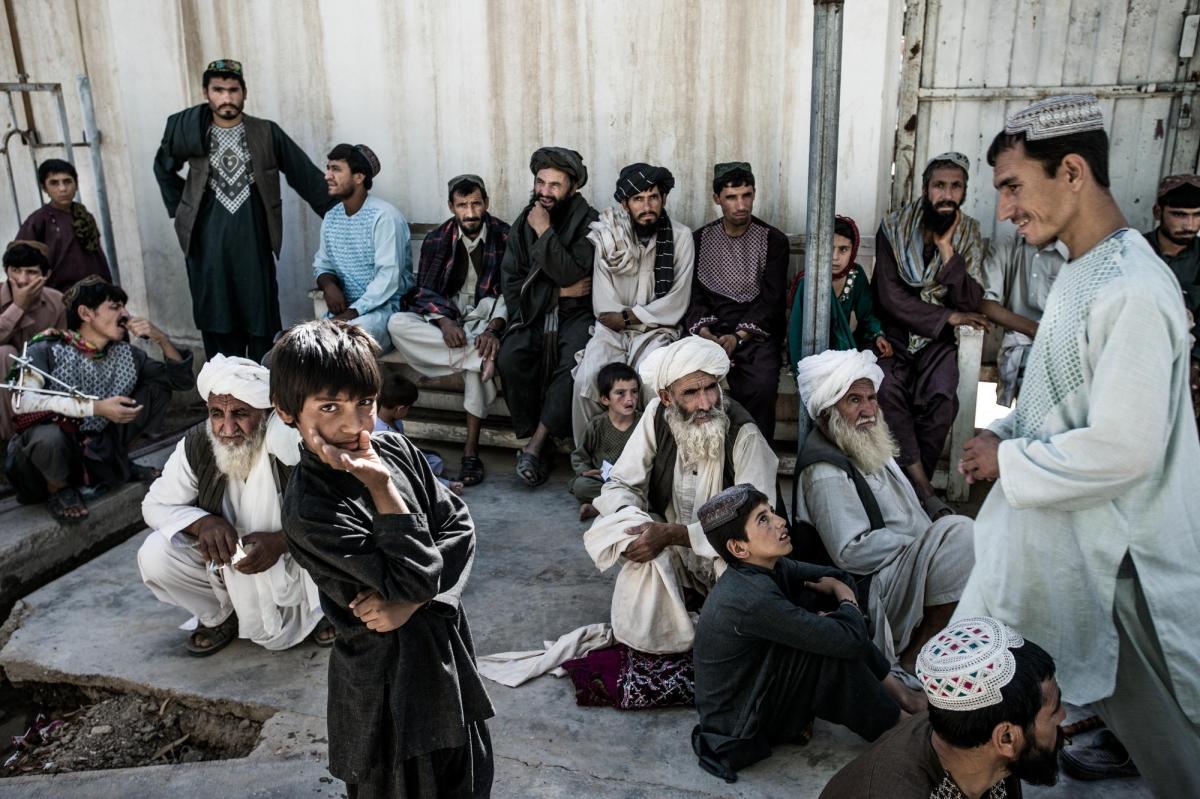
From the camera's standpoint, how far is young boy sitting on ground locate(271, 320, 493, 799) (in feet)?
6.45

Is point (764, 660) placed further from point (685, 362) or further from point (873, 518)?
point (685, 362)

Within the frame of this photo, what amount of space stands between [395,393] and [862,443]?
2.25 metres

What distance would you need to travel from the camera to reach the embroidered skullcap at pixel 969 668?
6.66ft

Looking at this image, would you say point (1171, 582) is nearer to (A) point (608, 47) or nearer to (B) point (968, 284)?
(B) point (968, 284)

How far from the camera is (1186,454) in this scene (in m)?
2.19

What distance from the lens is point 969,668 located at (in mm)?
2041

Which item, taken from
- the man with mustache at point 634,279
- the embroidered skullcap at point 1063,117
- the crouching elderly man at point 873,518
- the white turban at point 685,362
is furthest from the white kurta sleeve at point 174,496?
the embroidered skullcap at point 1063,117

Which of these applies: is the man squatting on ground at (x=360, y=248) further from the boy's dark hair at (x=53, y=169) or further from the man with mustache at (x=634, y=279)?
the boy's dark hair at (x=53, y=169)

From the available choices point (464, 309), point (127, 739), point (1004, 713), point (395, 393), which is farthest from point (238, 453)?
point (1004, 713)

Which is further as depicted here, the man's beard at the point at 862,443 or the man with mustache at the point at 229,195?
the man with mustache at the point at 229,195

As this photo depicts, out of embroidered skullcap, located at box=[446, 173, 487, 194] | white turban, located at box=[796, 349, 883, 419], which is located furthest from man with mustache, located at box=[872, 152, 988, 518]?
embroidered skullcap, located at box=[446, 173, 487, 194]

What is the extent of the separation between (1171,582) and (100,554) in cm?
470

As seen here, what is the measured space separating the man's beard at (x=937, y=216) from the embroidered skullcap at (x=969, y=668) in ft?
10.8

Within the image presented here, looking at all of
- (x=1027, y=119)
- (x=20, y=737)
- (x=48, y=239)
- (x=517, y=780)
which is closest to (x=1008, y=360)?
(x=1027, y=119)
